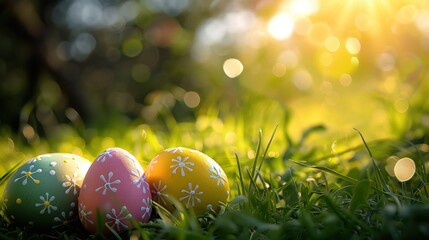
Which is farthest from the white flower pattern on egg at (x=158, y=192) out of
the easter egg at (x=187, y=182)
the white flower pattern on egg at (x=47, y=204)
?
the white flower pattern on egg at (x=47, y=204)

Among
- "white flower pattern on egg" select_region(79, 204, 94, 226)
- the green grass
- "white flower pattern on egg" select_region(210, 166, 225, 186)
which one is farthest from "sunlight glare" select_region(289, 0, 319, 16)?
"white flower pattern on egg" select_region(79, 204, 94, 226)

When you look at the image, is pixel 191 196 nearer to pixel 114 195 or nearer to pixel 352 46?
pixel 114 195

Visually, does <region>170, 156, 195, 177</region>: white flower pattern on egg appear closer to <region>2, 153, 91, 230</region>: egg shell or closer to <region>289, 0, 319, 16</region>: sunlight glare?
<region>2, 153, 91, 230</region>: egg shell

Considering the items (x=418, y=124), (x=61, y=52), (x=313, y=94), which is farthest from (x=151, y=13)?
(x=418, y=124)

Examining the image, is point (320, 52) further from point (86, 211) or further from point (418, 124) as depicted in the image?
point (86, 211)

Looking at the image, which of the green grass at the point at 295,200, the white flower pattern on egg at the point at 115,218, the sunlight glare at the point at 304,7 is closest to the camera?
the green grass at the point at 295,200

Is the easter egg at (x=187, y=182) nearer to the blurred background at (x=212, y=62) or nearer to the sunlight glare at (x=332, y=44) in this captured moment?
the blurred background at (x=212, y=62)
